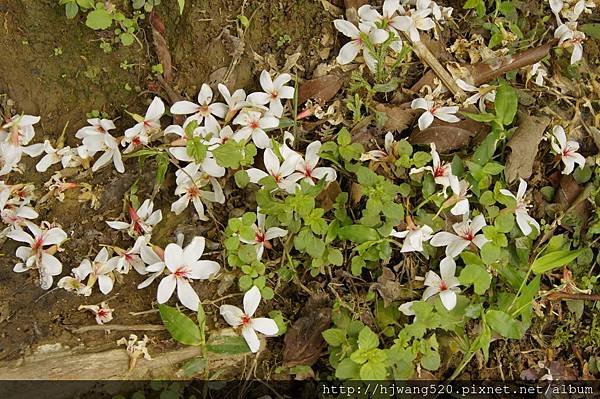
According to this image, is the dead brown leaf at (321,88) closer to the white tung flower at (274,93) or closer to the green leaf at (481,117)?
the white tung flower at (274,93)

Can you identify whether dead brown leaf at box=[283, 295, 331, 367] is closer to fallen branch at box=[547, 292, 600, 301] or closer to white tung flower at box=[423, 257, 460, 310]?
white tung flower at box=[423, 257, 460, 310]

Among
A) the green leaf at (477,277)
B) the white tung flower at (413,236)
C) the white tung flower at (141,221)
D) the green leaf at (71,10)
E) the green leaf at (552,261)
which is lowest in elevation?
the green leaf at (552,261)

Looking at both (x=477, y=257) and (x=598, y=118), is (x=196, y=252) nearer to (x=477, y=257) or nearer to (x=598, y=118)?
(x=477, y=257)

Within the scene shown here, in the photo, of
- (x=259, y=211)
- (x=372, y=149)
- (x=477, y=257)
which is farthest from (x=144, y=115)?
(x=477, y=257)

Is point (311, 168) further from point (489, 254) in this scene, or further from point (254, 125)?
point (489, 254)

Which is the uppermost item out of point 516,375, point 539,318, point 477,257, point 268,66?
point 268,66

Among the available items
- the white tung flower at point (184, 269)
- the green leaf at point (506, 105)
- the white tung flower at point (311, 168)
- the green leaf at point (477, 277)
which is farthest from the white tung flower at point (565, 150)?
the white tung flower at point (184, 269)

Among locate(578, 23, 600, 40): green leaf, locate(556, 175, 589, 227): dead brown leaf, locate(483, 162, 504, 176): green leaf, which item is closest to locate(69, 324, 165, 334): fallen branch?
locate(483, 162, 504, 176): green leaf
